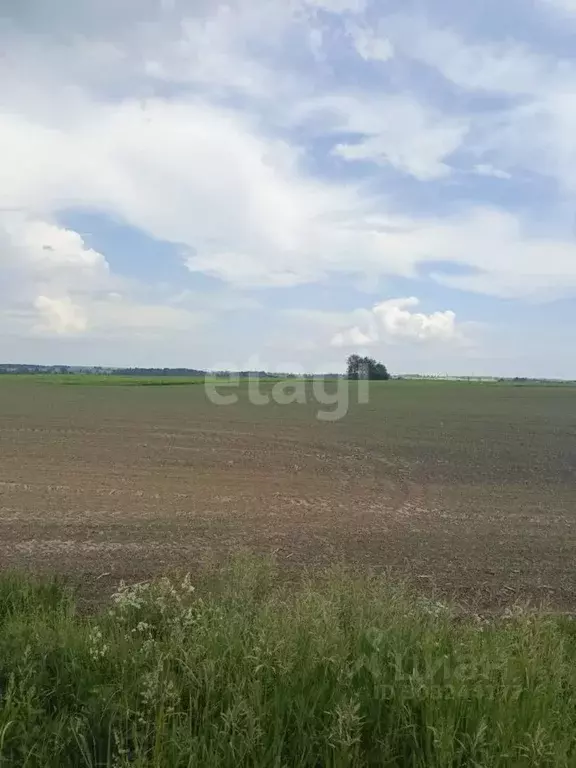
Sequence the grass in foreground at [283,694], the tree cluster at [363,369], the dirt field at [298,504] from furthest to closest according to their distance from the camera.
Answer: the tree cluster at [363,369]
the dirt field at [298,504]
the grass in foreground at [283,694]

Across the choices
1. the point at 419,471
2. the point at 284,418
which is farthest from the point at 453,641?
the point at 284,418

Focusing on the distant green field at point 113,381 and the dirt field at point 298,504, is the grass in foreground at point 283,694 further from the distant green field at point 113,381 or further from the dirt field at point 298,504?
the distant green field at point 113,381

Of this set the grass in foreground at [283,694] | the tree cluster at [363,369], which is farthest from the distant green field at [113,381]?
the grass in foreground at [283,694]

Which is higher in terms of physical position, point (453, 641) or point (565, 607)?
point (453, 641)

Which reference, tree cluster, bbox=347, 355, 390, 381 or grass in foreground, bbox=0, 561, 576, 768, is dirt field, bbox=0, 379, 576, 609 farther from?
tree cluster, bbox=347, 355, 390, 381

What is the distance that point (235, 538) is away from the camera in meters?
10.3

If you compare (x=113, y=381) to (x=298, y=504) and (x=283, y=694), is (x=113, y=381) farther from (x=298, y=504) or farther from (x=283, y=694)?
(x=283, y=694)

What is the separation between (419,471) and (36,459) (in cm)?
1186

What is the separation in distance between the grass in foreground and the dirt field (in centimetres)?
360

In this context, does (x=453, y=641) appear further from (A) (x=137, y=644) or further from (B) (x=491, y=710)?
(A) (x=137, y=644)

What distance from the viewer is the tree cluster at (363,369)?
13488 cm

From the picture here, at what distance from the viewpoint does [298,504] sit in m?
13.5

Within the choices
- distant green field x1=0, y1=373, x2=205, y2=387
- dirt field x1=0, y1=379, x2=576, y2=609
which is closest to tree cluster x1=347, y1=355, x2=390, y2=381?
distant green field x1=0, y1=373, x2=205, y2=387

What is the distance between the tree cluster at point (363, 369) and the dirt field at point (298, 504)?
10677cm
